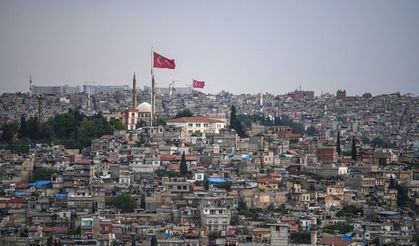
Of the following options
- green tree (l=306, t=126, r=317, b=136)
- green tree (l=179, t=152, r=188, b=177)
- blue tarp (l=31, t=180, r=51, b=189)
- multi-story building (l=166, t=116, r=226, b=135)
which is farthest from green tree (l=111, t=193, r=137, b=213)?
green tree (l=306, t=126, r=317, b=136)

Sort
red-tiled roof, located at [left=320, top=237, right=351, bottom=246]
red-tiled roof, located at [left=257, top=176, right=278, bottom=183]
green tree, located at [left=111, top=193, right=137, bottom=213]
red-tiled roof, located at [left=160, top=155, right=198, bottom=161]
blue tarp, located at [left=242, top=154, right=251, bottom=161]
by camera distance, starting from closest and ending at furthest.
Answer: red-tiled roof, located at [left=320, top=237, right=351, bottom=246], green tree, located at [left=111, top=193, right=137, bottom=213], red-tiled roof, located at [left=257, top=176, right=278, bottom=183], red-tiled roof, located at [left=160, top=155, right=198, bottom=161], blue tarp, located at [left=242, top=154, right=251, bottom=161]

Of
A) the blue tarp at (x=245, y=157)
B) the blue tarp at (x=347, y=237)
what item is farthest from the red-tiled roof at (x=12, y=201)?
the blue tarp at (x=245, y=157)

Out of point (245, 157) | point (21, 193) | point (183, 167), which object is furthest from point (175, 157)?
point (21, 193)

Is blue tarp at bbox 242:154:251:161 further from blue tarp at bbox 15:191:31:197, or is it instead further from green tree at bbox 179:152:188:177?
blue tarp at bbox 15:191:31:197

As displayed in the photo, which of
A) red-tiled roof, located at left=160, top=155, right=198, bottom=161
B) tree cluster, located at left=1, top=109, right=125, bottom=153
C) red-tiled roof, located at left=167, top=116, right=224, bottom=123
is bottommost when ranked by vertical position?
red-tiled roof, located at left=160, top=155, right=198, bottom=161

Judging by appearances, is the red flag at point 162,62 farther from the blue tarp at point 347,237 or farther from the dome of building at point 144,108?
the blue tarp at point 347,237

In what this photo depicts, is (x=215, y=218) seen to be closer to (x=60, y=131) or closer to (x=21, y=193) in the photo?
(x=21, y=193)
